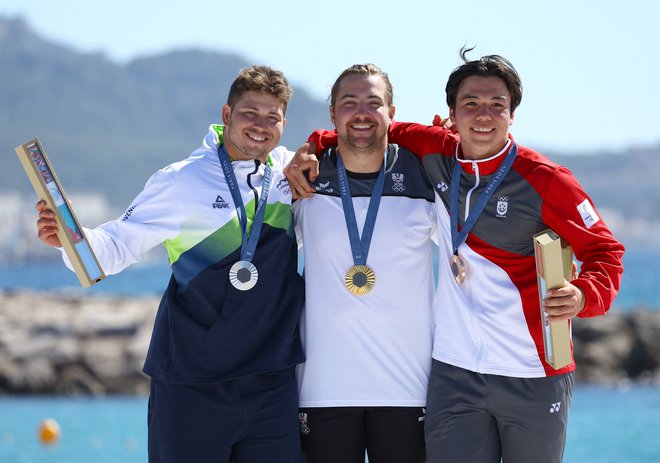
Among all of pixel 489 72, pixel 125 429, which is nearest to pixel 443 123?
pixel 489 72

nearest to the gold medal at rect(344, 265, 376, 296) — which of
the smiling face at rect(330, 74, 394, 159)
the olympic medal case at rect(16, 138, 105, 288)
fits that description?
the smiling face at rect(330, 74, 394, 159)

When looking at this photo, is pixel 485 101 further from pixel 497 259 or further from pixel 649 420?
pixel 649 420

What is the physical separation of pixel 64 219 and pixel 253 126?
1.13 metres

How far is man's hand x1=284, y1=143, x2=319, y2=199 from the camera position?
16.7 ft

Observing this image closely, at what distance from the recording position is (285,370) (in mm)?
4906

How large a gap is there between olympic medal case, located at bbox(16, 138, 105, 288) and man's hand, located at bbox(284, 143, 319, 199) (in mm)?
1130

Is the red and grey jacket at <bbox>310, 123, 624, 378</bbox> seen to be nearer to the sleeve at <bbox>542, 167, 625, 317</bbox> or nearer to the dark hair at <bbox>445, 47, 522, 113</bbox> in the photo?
the sleeve at <bbox>542, 167, 625, 317</bbox>

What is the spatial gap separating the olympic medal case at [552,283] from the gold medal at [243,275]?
1459mm

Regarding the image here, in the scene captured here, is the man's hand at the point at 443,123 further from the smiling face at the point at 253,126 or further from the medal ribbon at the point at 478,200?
the smiling face at the point at 253,126

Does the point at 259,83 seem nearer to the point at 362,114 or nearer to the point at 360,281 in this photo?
the point at 362,114

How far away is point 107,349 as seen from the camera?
787 inches

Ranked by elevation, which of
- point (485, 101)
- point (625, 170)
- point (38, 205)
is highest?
point (485, 101)

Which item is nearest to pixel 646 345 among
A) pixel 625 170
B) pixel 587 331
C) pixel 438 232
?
pixel 587 331

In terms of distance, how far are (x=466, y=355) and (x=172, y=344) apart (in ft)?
4.90
